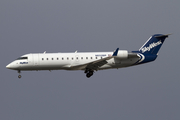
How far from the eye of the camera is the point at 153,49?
3297 centimetres

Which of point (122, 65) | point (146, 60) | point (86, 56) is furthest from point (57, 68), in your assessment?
point (146, 60)

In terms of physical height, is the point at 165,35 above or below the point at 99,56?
above

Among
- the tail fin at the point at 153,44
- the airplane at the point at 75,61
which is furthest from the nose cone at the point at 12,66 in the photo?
the tail fin at the point at 153,44

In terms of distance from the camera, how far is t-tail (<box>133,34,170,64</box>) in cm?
3212

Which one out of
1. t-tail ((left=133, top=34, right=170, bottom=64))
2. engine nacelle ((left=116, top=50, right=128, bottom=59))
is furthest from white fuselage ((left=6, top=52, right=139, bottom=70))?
t-tail ((left=133, top=34, right=170, bottom=64))

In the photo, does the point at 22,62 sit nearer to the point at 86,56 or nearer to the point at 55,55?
the point at 55,55

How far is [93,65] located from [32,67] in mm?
7223

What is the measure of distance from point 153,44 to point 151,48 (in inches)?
24.8

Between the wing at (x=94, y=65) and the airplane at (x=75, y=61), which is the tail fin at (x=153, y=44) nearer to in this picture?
the airplane at (x=75, y=61)

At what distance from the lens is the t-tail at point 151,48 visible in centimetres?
3212

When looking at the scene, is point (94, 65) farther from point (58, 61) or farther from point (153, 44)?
point (153, 44)

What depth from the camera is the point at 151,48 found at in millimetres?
32938

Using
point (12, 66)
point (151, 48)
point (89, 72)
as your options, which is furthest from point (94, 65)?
point (12, 66)

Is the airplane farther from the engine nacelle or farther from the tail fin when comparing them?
the tail fin
